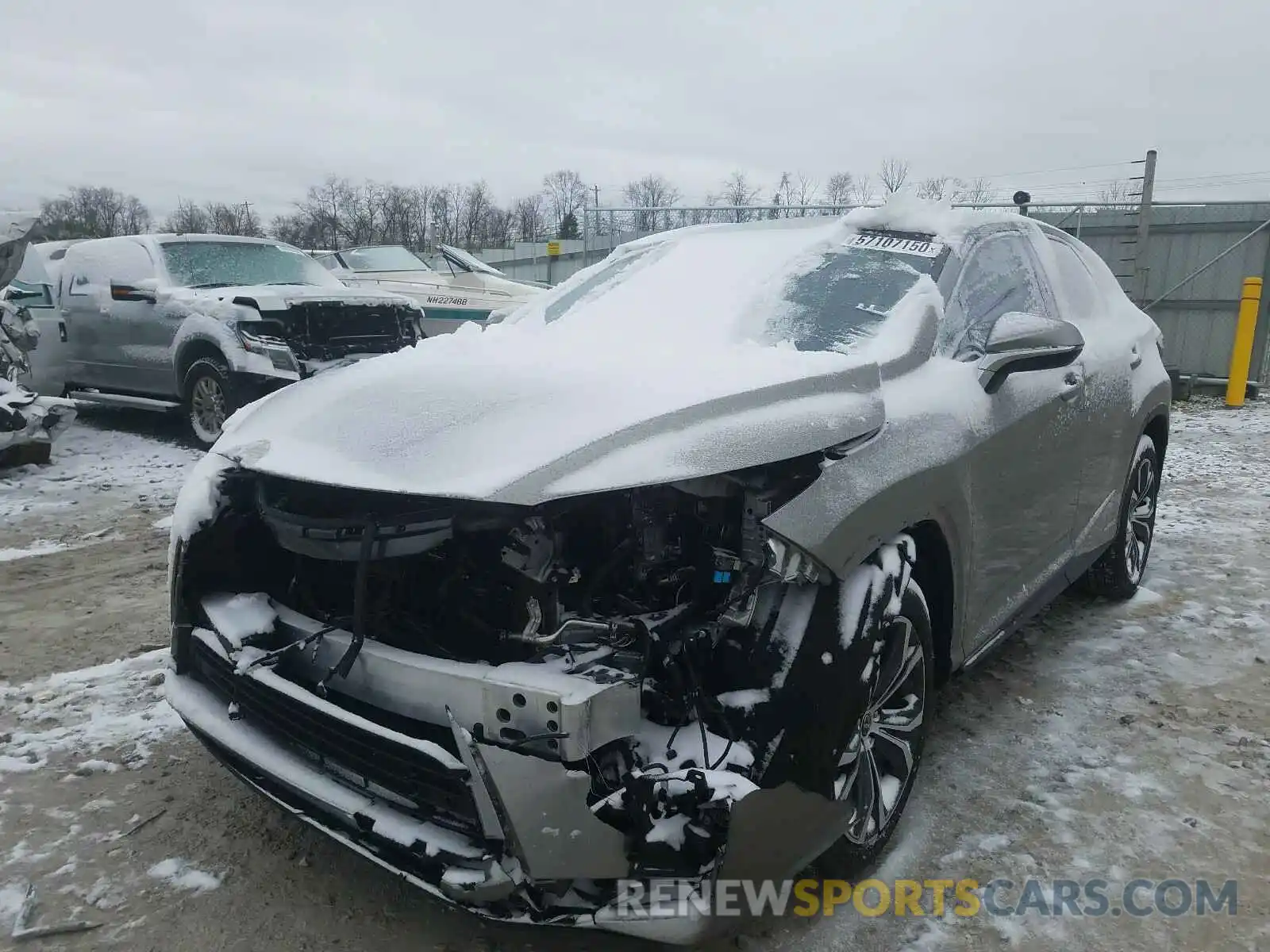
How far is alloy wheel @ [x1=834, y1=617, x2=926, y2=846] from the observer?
2176mm

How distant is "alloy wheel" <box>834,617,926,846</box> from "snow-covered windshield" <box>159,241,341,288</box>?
7.42 meters

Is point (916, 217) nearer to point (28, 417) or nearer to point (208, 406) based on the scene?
point (208, 406)

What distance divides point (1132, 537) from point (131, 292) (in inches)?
312

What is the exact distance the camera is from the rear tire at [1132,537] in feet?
14.2

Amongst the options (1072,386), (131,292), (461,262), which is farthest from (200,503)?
(461,262)

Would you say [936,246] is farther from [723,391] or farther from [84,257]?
[84,257]

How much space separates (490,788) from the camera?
1.82 m

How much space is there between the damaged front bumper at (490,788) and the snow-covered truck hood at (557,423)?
41 centimetres

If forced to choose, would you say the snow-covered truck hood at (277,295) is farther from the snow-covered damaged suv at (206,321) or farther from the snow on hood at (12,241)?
the snow on hood at (12,241)

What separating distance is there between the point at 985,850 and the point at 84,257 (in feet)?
29.9

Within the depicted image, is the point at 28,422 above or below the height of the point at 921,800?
above

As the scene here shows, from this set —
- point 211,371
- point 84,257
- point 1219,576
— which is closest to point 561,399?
point 1219,576

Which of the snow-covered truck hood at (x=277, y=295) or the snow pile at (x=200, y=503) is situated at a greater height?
the snow-covered truck hood at (x=277, y=295)

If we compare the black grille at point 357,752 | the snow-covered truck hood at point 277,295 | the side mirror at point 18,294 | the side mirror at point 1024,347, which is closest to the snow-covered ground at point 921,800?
the black grille at point 357,752
